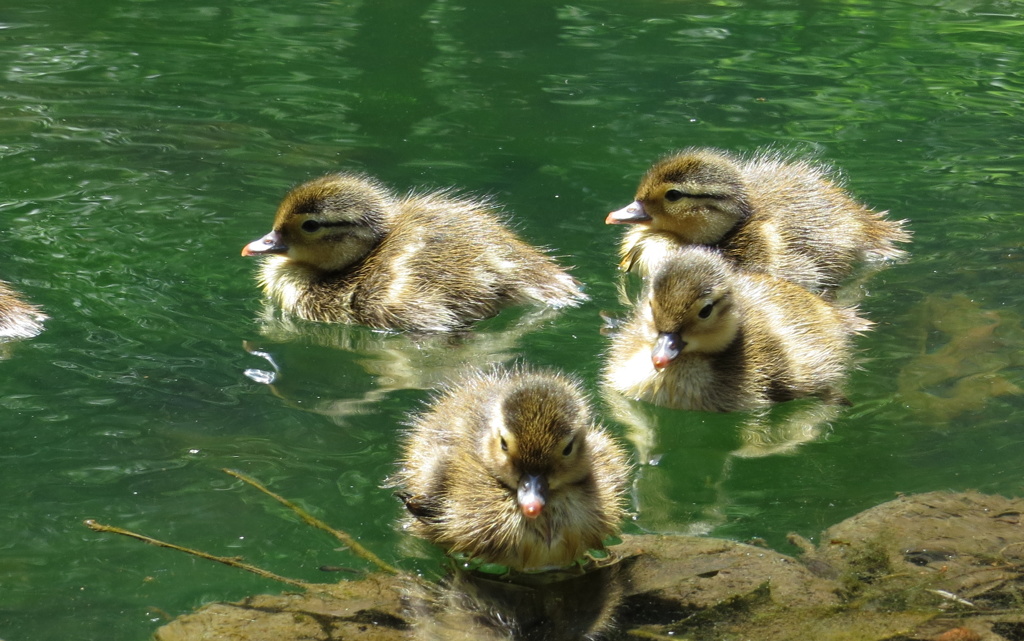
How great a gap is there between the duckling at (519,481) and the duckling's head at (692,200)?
99.0 inches

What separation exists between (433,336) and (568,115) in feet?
11.0

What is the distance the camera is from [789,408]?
231 inches

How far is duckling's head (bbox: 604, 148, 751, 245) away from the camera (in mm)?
6941

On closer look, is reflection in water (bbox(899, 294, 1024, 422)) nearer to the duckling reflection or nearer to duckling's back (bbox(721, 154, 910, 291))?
duckling's back (bbox(721, 154, 910, 291))

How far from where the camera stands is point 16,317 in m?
5.88

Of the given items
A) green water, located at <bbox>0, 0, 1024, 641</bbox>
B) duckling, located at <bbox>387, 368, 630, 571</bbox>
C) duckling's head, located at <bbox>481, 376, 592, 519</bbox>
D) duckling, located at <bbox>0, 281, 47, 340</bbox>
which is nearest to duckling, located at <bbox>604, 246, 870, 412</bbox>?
green water, located at <bbox>0, 0, 1024, 641</bbox>

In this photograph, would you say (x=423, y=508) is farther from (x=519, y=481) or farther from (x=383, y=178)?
(x=383, y=178)

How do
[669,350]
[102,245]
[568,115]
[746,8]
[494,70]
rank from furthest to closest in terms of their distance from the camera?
[746,8] → [494,70] → [568,115] → [102,245] → [669,350]

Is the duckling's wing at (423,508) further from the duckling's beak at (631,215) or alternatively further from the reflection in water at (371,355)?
the duckling's beak at (631,215)

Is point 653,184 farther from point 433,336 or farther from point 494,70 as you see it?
point 494,70

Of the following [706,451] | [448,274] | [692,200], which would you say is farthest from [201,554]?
[692,200]

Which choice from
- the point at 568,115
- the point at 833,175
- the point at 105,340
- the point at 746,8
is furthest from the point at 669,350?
the point at 746,8

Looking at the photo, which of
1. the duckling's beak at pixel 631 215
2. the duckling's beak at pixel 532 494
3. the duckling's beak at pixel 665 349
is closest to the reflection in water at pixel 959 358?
the duckling's beak at pixel 665 349

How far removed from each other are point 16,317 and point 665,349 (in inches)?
113
